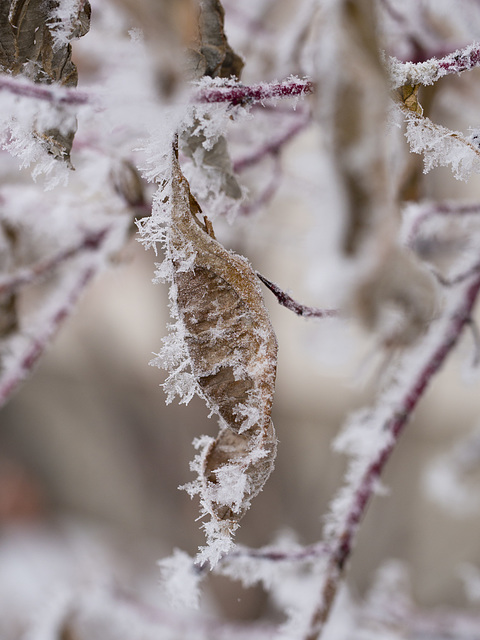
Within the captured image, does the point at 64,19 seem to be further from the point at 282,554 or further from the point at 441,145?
the point at 282,554

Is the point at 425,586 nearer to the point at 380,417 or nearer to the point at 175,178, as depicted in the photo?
the point at 380,417

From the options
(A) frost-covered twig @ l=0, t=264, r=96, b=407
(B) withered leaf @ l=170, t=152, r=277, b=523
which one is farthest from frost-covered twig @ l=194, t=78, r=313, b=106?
(A) frost-covered twig @ l=0, t=264, r=96, b=407

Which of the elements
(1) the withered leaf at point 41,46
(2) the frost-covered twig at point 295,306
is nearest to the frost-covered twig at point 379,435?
(2) the frost-covered twig at point 295,306

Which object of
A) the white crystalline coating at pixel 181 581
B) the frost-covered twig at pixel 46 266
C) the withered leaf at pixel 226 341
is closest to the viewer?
the withered leaf at pixel 226 341

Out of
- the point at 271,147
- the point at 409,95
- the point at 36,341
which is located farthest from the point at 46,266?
the point at 409,95

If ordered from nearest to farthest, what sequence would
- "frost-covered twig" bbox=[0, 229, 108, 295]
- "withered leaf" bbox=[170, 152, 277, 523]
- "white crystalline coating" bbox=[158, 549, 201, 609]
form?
1. "withered leaf" bbox=[170, 152, 277, 523]
2. "white crystalline coating" bbox=[158, 549, 201, 609]
3. "frost-covered twig" bbox=[0, 229, 108, 295]

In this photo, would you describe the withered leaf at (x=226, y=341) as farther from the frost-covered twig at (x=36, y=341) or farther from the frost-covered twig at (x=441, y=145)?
the frost-covered twig at (x=36, y=341)

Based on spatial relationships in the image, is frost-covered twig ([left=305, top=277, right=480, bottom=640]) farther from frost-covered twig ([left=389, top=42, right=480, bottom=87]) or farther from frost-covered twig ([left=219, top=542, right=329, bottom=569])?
frost-covered twig ([left=389, top=42, right=480, bottom=87])
